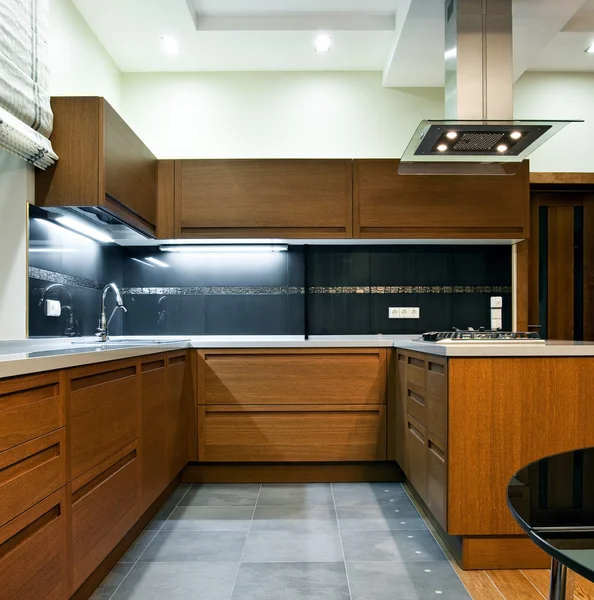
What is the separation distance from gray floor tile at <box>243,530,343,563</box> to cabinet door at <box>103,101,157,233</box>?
173cm

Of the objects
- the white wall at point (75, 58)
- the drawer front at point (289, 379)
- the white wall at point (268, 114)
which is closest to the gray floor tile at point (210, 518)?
the drawer front at point (289, 379)

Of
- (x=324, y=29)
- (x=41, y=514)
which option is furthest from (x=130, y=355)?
(x=324, y=29)

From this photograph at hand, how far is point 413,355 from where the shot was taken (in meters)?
2.75

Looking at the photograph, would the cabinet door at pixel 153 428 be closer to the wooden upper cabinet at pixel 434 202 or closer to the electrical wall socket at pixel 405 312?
the wooden upper cabinet at pixel 434 202

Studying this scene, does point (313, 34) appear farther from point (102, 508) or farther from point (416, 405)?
point (102, 508)

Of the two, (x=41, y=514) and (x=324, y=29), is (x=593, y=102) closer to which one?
(x=324, y=29)

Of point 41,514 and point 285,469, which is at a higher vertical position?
point 41,514

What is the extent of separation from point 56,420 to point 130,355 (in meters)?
0.68

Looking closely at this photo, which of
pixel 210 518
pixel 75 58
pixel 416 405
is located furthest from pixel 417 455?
pixel 75 58

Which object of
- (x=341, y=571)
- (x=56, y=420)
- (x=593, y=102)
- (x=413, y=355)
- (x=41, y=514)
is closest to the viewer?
(x=41, y=514)

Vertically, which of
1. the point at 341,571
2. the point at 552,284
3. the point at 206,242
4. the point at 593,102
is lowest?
the point at 341,571

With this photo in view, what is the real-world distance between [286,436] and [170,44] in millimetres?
2639

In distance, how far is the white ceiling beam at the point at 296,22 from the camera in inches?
132

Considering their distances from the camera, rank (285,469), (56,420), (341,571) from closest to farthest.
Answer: (56,420)
(341,571)
(285,469)
